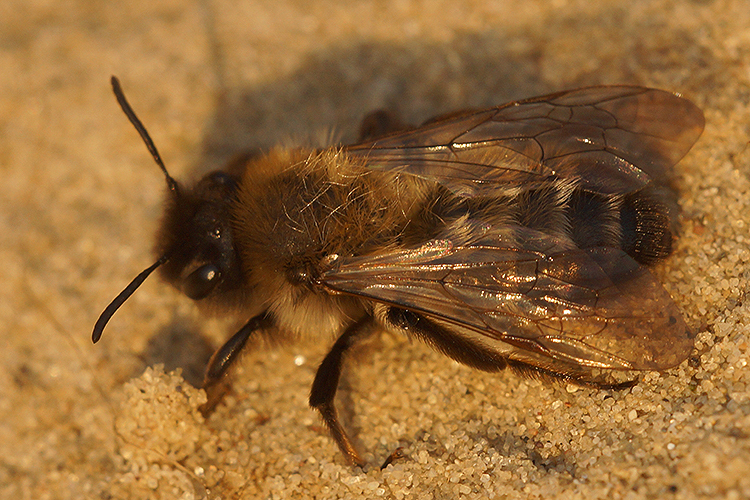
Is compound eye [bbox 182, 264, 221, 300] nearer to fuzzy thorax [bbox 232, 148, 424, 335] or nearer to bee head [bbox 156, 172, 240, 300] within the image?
bee head [bbox 156, 172, 240, 300]

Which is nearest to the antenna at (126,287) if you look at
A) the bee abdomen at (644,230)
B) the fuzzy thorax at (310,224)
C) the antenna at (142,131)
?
the antenna at (142,131)

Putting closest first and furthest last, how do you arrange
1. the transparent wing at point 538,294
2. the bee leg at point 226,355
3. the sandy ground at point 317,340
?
the transparent wing at point 538,294
the sandy ground at point 317,340
the bee leg at point 226,355

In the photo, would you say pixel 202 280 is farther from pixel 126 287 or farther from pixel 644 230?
pixel 644 230

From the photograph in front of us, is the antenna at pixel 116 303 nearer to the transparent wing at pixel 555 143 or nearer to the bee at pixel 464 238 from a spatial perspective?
the bee at pixel 464 238

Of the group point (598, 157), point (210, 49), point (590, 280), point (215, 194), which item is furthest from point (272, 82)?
point (590, 280)

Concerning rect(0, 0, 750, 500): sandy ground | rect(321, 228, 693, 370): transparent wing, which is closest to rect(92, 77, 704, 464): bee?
rect(321, 228, 693, 370): transparent wing

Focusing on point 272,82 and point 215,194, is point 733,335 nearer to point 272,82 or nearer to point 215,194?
point 215,194
